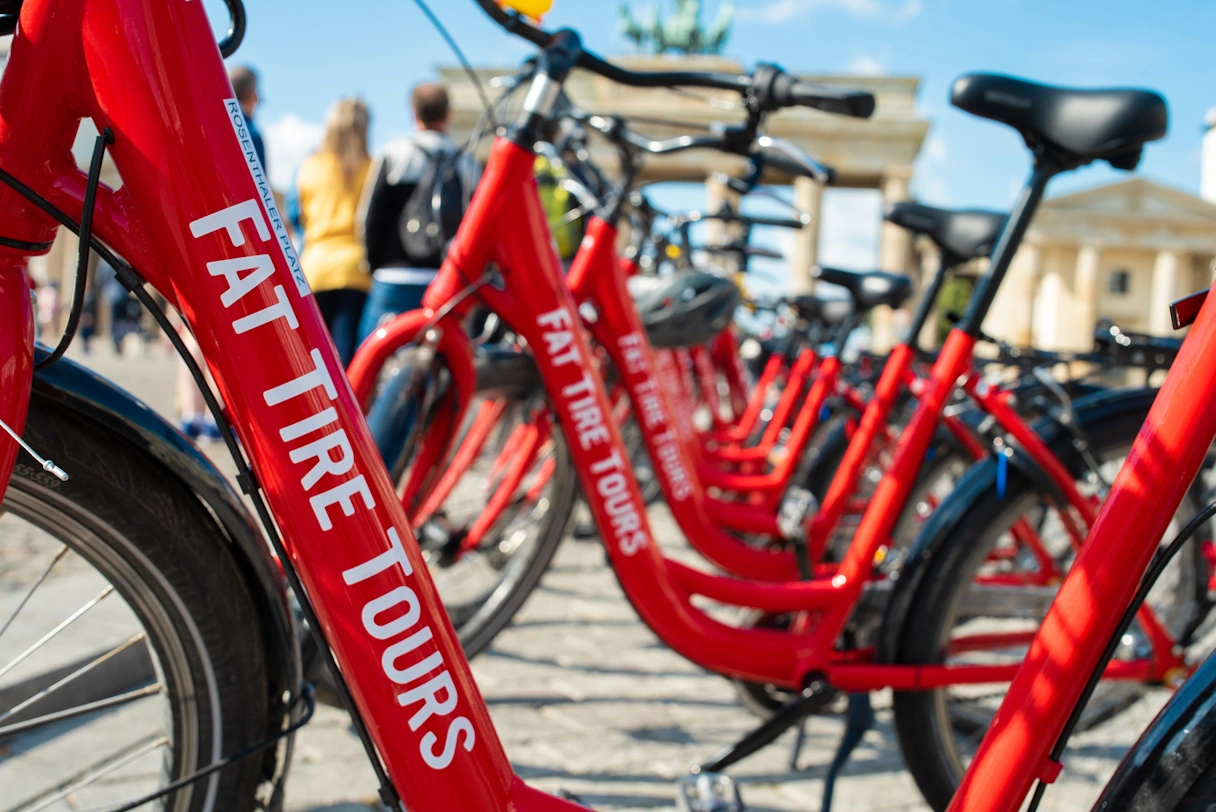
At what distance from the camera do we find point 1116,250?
4934cm

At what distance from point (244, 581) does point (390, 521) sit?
23 centimetres

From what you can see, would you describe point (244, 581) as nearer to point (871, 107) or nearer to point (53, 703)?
point (871, 107)

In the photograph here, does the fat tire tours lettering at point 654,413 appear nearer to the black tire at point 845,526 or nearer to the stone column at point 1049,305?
the black tire at point 845,526

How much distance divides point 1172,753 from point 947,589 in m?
0.79

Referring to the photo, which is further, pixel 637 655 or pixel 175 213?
pixel 637 655

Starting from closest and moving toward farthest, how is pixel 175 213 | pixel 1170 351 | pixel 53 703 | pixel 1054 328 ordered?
pixel 175 213 → pixel 1170 351 → pixel 53 703 → pixel 1054 328

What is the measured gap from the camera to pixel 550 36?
1665 mm

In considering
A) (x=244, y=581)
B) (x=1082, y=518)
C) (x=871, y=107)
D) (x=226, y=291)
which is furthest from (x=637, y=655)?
(x=226, y=291)

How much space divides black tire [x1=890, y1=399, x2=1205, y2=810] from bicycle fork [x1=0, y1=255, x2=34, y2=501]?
1365 millimetres

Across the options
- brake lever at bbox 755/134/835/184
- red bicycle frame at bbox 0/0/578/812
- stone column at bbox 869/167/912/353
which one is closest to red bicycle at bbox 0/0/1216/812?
red bicycle frame at bbox 0/0/578/812

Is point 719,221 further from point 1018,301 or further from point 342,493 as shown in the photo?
point 1018,301

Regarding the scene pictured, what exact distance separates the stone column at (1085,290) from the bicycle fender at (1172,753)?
1955 inches

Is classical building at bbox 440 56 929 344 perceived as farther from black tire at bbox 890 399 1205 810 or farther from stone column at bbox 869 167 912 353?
black tire at bbox 890 399 1205 810

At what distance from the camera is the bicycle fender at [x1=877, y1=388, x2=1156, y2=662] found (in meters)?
1.70
